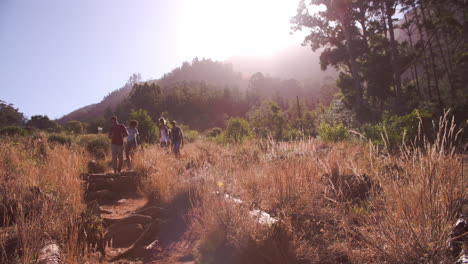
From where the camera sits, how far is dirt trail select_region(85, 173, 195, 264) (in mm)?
3363

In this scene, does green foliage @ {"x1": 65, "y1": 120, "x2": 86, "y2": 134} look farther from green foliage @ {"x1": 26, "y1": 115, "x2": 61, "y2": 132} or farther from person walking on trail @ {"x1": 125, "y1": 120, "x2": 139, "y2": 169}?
person walking on trail @ {"x1": 125, "y1": 120, "x2": 139, "y2": 169}

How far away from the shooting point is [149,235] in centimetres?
404

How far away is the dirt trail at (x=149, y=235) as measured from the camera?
11.0ft

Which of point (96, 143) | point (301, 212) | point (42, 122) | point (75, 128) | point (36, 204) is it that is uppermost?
point (42, 122)

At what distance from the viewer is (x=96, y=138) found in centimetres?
1566

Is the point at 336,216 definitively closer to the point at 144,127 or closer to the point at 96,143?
the point at 96,143

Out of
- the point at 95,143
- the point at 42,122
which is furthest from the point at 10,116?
the point at 95,143

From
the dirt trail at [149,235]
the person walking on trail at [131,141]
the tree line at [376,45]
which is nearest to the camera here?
the dirt trail at [149,235]

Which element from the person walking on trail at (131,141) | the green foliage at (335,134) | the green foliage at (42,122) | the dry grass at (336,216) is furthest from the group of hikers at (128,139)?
the green foliage at (42,122)

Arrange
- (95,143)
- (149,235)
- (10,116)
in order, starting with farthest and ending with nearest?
(10,116) < (95,143) < (149,235)

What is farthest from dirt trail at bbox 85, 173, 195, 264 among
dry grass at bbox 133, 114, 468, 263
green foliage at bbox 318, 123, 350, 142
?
green foliage at bbox 318, 123, 350, 142

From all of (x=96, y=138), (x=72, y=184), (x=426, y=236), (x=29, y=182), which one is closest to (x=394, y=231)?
(x=426, y=236)

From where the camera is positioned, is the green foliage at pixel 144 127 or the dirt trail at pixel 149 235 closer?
the dirt trail at pixel 149 235

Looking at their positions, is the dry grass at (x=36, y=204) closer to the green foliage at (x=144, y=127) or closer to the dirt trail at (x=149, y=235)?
the dirt trail at (x=149, y=235)
